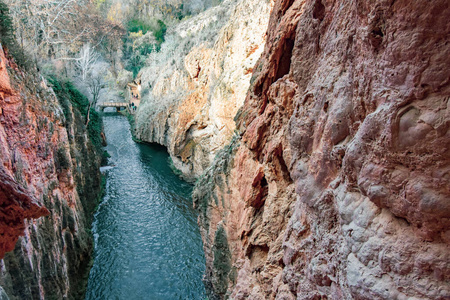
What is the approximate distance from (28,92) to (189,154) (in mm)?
13842

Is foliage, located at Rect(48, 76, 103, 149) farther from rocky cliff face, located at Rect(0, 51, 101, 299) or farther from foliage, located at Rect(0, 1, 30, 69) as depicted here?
foliage, located at Rect(0, 1, 30, 69)

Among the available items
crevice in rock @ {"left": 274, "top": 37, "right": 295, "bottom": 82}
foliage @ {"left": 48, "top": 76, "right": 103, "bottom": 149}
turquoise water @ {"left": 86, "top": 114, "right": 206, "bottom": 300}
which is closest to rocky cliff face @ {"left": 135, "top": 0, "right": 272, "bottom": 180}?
turquoise water @ {"left": 86, "top": 114, "right": 206, "bottom": 300}

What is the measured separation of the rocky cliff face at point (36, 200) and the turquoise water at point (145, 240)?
1.26 m

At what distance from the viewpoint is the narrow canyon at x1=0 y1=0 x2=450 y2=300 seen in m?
2.41

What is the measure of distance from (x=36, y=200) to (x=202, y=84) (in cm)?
1839

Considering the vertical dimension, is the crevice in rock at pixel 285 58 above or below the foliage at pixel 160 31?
below

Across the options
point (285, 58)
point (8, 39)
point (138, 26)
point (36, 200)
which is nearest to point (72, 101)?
point (8, 39)

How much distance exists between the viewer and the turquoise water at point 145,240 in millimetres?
12461

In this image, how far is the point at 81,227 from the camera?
1322cm

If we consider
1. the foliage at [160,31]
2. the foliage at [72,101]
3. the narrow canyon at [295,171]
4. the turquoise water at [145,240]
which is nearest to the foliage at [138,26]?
the foliage at [160,31]

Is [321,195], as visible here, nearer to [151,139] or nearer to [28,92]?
[28,92]

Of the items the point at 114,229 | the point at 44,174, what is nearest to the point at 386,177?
the point at 44,174

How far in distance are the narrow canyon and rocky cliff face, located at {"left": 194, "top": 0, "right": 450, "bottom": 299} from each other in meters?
0.02

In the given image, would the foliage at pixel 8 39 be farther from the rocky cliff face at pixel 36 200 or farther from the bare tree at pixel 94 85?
the bare tree at pixel 94 85
